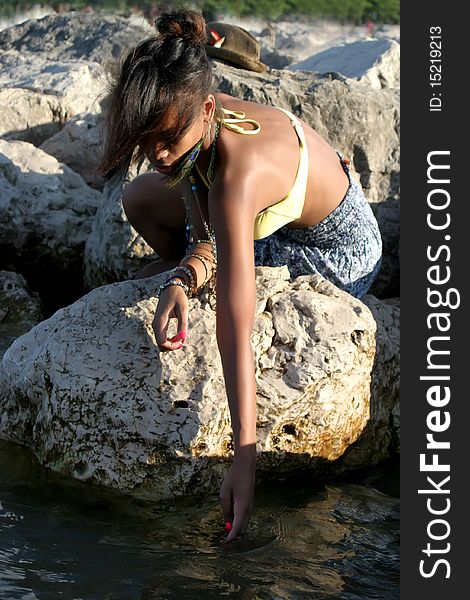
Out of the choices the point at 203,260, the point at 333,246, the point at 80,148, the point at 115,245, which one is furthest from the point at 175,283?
the point at 80,148

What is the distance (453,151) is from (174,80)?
36.9 inches

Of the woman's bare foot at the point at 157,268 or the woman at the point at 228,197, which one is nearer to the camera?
the woman at the point at 228,197

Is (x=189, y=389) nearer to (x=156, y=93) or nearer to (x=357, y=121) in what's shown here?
(x=156, y=93)

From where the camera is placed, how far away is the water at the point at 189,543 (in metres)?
3.11

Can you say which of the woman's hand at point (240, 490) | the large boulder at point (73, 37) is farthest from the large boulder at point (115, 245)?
the large boulder at point (73, 37)

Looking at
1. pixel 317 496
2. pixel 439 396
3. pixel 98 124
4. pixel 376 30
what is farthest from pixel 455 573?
pixel 376 30

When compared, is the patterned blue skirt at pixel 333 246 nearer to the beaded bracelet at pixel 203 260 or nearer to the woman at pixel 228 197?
the woman at pixel 228 197

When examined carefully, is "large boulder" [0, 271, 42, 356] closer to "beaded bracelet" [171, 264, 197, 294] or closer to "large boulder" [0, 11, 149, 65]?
"beaded bracelet" [171, 264, 197, 294]

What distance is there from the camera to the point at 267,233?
3910 mm

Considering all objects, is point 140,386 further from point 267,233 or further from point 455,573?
point 455,573

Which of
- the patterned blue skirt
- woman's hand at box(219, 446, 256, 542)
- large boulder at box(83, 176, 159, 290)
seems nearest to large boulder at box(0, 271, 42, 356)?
large boulder at box(83, 176, 159, 290)

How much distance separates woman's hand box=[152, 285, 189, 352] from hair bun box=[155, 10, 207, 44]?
2.80 ft

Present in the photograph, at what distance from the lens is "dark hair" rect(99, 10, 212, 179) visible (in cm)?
321

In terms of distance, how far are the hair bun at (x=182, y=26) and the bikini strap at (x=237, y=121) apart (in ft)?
0.92
